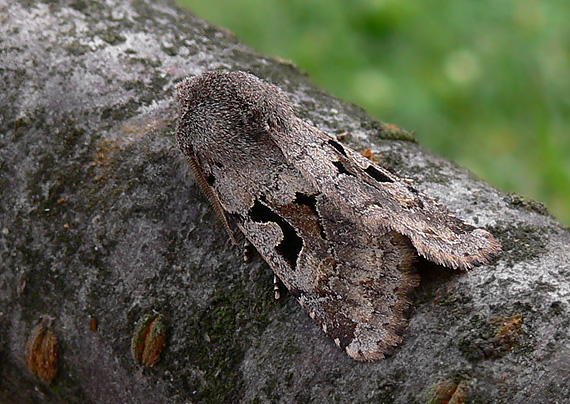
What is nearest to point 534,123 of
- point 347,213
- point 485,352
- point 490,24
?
→ point 490,24

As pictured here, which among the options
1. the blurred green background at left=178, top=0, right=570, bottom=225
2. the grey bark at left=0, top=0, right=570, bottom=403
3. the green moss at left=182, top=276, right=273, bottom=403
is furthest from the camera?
the blurred green background at left=178, top=0, right=570, bottom=225

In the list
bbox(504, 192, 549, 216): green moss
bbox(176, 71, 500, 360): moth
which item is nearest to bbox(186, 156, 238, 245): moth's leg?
bbox(176, 71, 500, 360): moth

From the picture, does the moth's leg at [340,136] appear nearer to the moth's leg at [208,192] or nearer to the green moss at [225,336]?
the moth's leg at [208,192]

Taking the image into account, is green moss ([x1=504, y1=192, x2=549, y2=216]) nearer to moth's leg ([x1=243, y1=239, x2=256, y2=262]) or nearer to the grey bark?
the grey bark

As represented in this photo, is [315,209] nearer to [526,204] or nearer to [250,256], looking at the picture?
[250,256]

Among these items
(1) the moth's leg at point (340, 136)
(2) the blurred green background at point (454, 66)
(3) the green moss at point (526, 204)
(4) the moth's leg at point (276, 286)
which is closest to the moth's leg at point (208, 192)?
(4) the moth's leg at point (276, 286)

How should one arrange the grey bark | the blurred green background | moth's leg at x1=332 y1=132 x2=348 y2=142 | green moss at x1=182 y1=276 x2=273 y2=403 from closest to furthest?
the grey bark < green moss at x1=182 y1=276 x2=273 y2=403 < moth's leg at x1=332 y1=132 x2=348 y2=142 < the blurred green background

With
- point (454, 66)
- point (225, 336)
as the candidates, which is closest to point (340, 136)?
point (225, 336)
